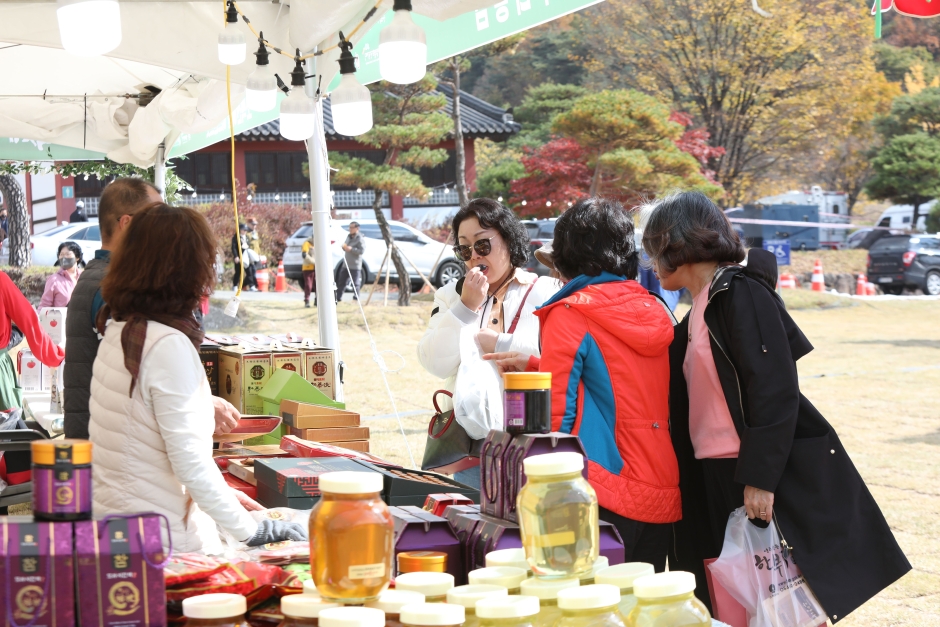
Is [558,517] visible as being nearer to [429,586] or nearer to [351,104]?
[429,586]

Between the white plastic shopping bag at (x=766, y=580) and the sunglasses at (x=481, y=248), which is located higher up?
the sunglasses at (x=481, y=248)

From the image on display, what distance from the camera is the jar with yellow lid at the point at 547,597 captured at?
1299mm

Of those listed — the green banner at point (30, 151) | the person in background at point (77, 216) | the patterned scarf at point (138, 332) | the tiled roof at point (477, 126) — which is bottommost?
the patterned scarf at point (138, 332)

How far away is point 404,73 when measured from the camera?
2770mm

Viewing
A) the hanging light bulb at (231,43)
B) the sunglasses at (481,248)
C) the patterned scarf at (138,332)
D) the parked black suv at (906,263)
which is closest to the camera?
the patterned scarf at (138,332)

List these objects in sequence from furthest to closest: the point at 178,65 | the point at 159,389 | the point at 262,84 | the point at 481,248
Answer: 1. the point at 178,65
2. the point at 262,84
3. the point at 481,248
4. the point at 159,389

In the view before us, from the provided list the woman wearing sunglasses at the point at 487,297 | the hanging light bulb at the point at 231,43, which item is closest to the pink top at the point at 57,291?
the hanging light bulb at the point at 231,43

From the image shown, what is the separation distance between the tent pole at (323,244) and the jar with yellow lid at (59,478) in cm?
275

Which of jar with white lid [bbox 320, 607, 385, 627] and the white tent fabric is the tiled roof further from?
jar with white lid [bbox 320, 607, 385, 627]

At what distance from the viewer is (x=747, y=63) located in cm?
2480

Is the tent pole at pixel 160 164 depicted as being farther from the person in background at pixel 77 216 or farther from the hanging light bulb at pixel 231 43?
the person in background at pixel 77 216

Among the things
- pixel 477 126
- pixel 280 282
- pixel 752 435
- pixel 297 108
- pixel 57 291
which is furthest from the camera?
pixel 477 126

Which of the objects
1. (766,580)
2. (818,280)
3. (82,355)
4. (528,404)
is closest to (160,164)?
(82,355)

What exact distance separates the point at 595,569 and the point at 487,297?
1.65m
